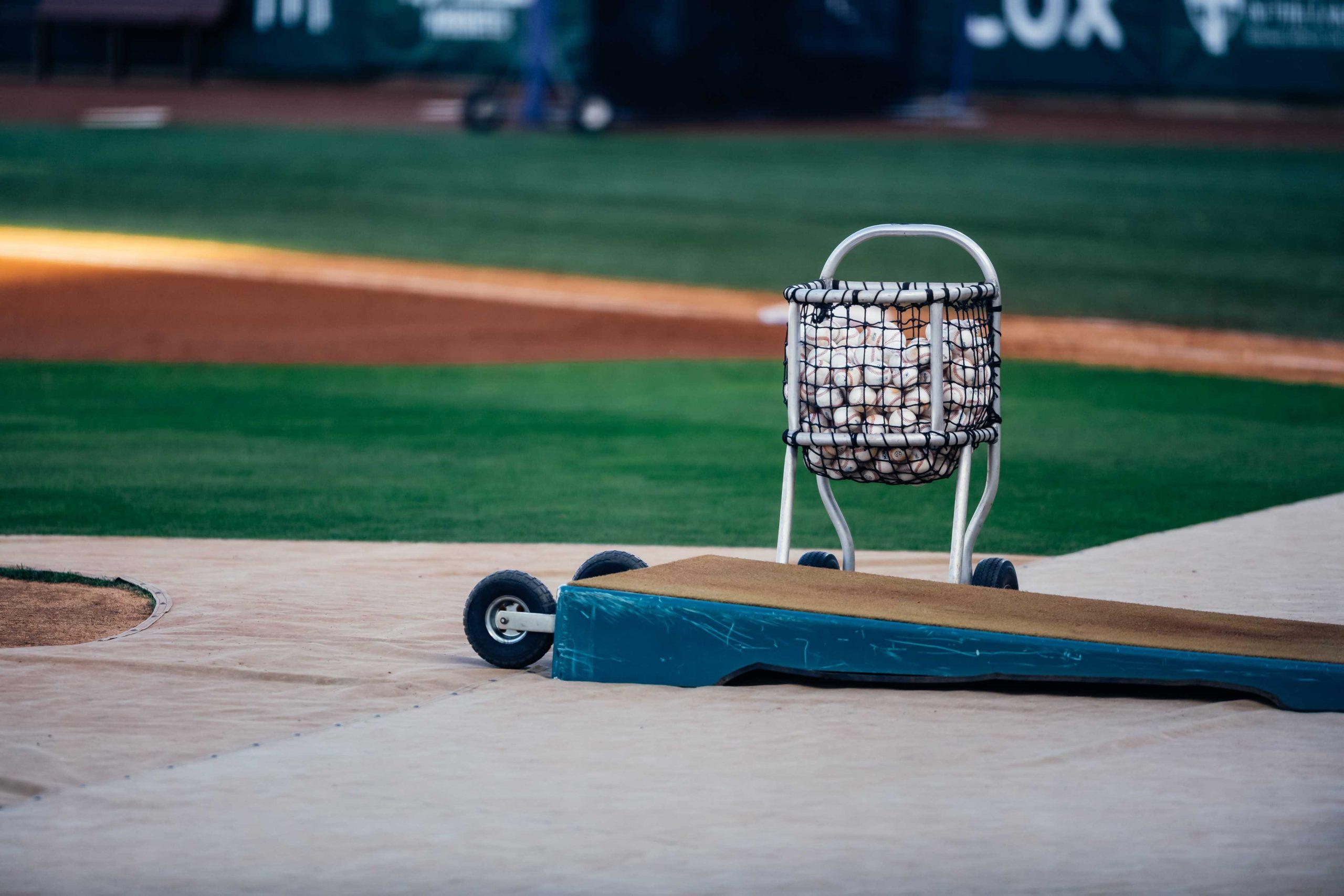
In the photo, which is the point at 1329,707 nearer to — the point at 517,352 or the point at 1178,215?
the point at 517,352

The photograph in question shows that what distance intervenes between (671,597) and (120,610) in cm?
202

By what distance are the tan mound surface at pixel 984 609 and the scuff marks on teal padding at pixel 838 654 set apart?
1.4 inches

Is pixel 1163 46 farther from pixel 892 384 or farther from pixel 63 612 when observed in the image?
pixel 63 612

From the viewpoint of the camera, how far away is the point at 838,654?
489 centimetres

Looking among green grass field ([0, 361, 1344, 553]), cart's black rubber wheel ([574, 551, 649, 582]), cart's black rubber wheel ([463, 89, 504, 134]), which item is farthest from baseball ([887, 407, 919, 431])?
cart's black rubber wheel ([463, 89, 504, 134])

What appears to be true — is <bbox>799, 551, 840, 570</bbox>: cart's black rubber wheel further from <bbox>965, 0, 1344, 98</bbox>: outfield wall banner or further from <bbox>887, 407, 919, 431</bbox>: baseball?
<bbox>965, 0, 1344, 98</bbox>: outfield wall banner

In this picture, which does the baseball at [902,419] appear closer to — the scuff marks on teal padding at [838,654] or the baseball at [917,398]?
the baseball at [917,398]

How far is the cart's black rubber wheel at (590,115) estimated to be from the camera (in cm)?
3159

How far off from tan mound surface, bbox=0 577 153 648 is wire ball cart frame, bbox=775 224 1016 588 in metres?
2.14

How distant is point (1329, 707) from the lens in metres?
4.76

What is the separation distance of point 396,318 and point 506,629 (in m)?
10.0

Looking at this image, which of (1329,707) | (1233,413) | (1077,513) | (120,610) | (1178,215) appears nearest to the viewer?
(1329,707)

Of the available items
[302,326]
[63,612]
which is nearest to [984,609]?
[63,612]

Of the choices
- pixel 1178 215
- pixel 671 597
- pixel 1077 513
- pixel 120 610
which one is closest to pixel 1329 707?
pixel 671 597
